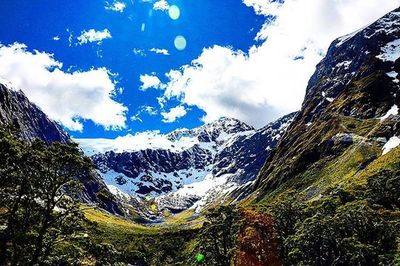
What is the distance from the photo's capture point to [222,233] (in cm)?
7188

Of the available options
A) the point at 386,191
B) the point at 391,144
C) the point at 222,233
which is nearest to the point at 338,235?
the point at 222,233

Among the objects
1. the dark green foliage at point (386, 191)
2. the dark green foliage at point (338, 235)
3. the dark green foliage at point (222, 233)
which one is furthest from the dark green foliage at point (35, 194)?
the dark green foliage at point (386, 191)

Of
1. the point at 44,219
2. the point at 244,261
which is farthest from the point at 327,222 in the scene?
the point at 44,219

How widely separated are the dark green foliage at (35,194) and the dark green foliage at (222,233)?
35.1 meters

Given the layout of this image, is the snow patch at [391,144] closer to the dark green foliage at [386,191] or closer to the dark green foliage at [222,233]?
the dark green foliage at [386,191]

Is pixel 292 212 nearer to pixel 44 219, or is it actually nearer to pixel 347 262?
pixel 347 262

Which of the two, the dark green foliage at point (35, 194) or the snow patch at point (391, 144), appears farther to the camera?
the snow patch at point (391, 144)

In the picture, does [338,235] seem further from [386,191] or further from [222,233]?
[386,191]

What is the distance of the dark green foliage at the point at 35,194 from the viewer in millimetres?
35062

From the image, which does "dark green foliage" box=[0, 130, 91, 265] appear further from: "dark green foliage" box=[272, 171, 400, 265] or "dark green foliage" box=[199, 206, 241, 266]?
"dark green foliage" box=[199, 206, 241, 266]

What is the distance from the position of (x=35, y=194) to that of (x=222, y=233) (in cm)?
3915

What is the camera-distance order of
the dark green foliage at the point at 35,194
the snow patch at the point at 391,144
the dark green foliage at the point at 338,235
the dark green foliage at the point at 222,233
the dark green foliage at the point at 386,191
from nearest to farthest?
the dark green foliage at the point at 35,194
the dark green foliage at the point at 338,235
the dark green foliage at the point at 222,233
the dark green foliage at the point at 386,191
the snow patch at the point at 391,144

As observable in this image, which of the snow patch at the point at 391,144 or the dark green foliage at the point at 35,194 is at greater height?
the snow patch at the point at 391,144

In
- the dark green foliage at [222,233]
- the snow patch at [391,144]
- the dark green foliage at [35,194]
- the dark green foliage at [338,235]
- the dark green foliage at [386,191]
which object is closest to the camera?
the dark green foliage at [35,194]
